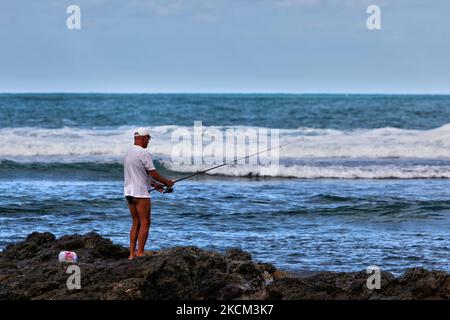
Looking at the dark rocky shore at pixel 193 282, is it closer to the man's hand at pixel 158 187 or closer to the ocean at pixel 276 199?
the man's hand at pixel 158 187

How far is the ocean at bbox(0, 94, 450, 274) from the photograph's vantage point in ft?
37.1

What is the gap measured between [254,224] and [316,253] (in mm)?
2595

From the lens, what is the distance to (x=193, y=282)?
7.62 meters

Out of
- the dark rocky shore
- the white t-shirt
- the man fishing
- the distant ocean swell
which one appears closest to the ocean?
the distant ocean swell

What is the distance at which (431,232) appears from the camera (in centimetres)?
1259

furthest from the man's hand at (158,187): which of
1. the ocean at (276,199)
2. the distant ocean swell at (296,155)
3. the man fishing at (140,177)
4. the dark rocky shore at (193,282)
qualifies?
the distant ocean swell at (296,155)

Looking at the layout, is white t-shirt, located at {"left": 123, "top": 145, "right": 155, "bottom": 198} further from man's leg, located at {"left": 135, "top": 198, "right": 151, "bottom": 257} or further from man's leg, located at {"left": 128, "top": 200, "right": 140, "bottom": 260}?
man's leg, located at {"left": 128, "top": 200, "right": 140, "bottom": 260}

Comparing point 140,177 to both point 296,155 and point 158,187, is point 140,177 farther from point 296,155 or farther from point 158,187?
point 296,155

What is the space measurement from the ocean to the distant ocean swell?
0.04m

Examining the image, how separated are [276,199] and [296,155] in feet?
32.0

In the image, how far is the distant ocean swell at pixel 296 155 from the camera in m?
Answer: 21.8
